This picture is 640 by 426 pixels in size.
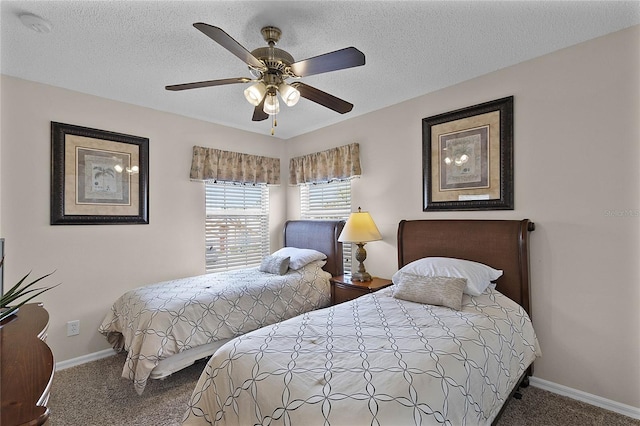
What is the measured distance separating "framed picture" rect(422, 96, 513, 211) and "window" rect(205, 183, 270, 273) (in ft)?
7.89

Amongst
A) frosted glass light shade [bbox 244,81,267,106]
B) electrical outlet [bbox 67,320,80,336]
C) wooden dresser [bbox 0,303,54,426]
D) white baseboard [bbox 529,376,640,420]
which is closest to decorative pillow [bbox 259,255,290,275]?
electrical outlet [bbox 67,320,80,336]

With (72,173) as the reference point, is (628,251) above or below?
below

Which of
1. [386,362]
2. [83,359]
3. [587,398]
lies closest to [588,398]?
[587,398]

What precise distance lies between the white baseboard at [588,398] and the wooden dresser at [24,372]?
10.00 feet

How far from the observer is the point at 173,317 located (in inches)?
93.6

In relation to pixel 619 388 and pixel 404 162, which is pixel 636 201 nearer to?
pixel 619 388

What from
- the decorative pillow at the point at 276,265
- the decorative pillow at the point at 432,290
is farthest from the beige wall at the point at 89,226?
the decorative pillow at the point at 432,290

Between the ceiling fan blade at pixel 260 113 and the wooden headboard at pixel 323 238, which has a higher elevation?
the ceiling fan blade at pixel 260 113

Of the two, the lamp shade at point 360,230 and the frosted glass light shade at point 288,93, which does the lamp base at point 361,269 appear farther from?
the frosted glass light shade at point 288,93

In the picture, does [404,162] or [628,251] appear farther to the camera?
[404,162]

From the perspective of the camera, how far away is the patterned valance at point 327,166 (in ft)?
12.1

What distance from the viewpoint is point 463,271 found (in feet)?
7.65

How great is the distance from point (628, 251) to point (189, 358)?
11.0 feet

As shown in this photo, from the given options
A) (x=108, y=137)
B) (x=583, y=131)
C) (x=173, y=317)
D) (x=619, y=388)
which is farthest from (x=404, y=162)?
(x=108, y=137)
